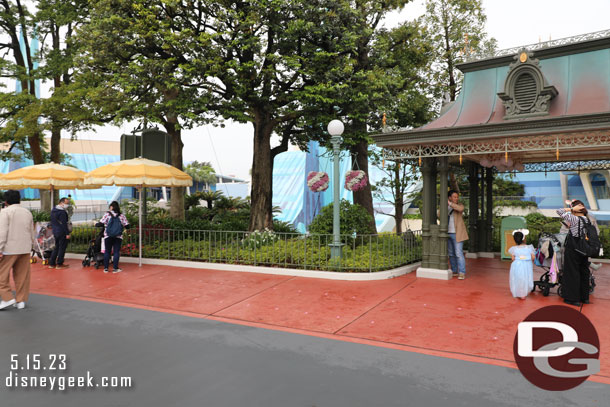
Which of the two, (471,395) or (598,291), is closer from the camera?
(471,395)

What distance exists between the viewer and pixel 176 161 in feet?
58.9

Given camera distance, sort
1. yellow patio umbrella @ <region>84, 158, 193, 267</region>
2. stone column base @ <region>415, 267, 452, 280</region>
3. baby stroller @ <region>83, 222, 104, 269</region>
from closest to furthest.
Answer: stone column base @ <region>415, 267, 452, 280</region> < yellow patio umbrella @ <region>84, 158, 193, 267</region> < baby stroller @ <region>83, 222, 104, 269</region>

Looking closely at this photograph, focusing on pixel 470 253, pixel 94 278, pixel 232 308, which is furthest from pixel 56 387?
pixel 470 253

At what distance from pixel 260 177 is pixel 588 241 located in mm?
9673

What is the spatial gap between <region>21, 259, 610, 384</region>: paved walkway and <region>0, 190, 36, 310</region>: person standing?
1.11m

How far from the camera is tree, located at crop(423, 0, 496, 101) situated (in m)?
16.8

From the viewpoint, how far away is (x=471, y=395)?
395 centimetres

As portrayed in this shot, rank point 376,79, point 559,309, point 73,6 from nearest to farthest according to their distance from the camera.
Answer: point 559,309 → point 376,79 → point 73,6

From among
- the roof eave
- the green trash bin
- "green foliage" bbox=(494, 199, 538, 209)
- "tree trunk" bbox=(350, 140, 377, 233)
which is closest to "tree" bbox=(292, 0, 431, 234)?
"tree trunk" bbox=(350, 140, 377, 233)

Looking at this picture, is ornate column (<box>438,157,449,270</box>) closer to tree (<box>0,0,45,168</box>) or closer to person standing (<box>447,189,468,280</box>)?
person standing (<box>447,189,468,280</box>)

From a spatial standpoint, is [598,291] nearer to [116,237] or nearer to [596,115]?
[596,115]

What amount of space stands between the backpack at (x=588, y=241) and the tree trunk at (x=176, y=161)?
1404 centimetres

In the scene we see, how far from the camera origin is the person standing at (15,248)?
7070mm

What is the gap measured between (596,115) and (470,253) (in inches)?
245
